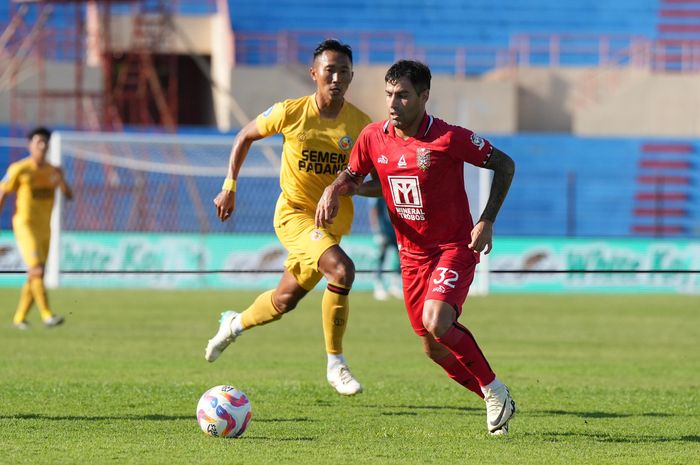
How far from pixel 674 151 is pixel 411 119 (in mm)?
27654

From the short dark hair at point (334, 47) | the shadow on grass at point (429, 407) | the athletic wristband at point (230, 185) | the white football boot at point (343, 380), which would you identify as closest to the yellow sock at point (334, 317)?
the white football boot at point (343, 380)

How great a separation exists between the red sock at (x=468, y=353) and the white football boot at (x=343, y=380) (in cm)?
143

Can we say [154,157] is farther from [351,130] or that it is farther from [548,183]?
[351,130]

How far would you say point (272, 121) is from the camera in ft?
30.1

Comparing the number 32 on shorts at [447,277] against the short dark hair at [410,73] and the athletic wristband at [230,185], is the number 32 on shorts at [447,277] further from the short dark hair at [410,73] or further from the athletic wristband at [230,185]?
the athletic wristband at [230,185]

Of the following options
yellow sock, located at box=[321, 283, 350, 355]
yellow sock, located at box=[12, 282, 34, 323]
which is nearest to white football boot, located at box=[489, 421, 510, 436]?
yellow sock, located at box=[321, 283, 350, 355]

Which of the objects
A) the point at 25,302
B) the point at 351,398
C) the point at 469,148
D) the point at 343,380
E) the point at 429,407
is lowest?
the point at 25,302

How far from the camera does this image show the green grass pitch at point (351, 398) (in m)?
6.65

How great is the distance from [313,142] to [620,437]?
3.26 m

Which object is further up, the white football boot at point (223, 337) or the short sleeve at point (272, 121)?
the short sleeve at point (272, 121)

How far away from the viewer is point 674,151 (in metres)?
33.6

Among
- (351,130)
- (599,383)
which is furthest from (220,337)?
(599,383)

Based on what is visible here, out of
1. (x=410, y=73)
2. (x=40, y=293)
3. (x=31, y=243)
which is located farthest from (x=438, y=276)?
(x=31, y=243)

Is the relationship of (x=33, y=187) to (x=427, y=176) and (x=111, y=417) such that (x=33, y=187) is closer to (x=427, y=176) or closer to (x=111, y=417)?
(x=111, y=417)
